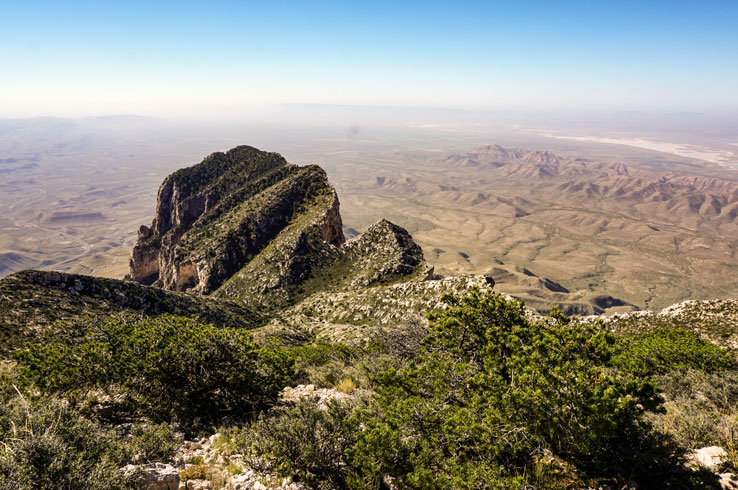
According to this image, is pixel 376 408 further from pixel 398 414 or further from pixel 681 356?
pixel 681 356

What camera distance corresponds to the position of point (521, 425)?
377 inches

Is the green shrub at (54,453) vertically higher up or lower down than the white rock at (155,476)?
higher up

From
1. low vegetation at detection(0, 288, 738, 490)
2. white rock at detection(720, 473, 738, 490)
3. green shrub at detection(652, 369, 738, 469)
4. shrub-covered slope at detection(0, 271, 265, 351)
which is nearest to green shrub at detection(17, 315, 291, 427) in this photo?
low vegetation at detection(0, 288, 738, 490)

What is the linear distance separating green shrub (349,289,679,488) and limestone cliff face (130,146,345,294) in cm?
5901

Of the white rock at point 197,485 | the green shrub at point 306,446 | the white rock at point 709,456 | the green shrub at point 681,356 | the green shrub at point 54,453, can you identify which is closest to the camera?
the green shrub at point 54,453

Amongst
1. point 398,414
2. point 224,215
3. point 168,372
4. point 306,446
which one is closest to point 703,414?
point 398,414

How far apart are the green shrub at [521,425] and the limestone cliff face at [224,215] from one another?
59.0 m

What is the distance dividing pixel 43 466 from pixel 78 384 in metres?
8.24

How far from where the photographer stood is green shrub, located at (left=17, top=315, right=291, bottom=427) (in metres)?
13.8

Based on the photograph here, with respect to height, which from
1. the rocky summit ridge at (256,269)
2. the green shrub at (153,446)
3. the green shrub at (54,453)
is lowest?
the rocky summit ridge at (256,269)

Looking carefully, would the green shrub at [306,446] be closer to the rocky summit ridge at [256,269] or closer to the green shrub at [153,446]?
the green shrub at [153,446]

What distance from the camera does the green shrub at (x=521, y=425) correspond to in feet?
28.4

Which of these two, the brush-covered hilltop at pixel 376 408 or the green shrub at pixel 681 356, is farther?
the green shrub at pixel 681 356

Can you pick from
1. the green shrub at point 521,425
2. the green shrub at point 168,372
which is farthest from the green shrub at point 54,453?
the green shrub at point 521,425
